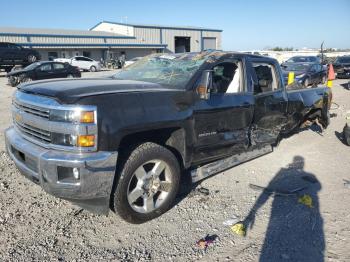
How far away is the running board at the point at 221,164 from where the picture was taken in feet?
14.3

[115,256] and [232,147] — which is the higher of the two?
[232,147]

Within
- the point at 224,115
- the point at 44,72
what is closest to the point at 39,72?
the point at 44,72

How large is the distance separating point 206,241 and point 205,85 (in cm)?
176

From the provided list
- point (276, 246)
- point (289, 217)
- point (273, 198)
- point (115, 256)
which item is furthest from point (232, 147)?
point (115, 256)

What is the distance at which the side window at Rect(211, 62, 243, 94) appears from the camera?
4664 mm

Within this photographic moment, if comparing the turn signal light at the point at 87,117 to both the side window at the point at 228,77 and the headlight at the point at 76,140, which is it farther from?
the side window at the point at 228,77

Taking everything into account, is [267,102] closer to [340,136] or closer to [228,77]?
[228,77]

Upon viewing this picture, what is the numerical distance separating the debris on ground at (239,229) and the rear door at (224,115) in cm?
96

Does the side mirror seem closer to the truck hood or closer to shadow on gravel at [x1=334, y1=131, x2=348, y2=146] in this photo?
the truck hood

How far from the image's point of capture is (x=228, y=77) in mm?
4898

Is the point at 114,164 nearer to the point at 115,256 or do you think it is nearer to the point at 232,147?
the point at 115,256

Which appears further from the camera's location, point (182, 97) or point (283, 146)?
point (283, 146)

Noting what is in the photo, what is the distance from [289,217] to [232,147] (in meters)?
1.20

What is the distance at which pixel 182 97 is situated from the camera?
385cm
